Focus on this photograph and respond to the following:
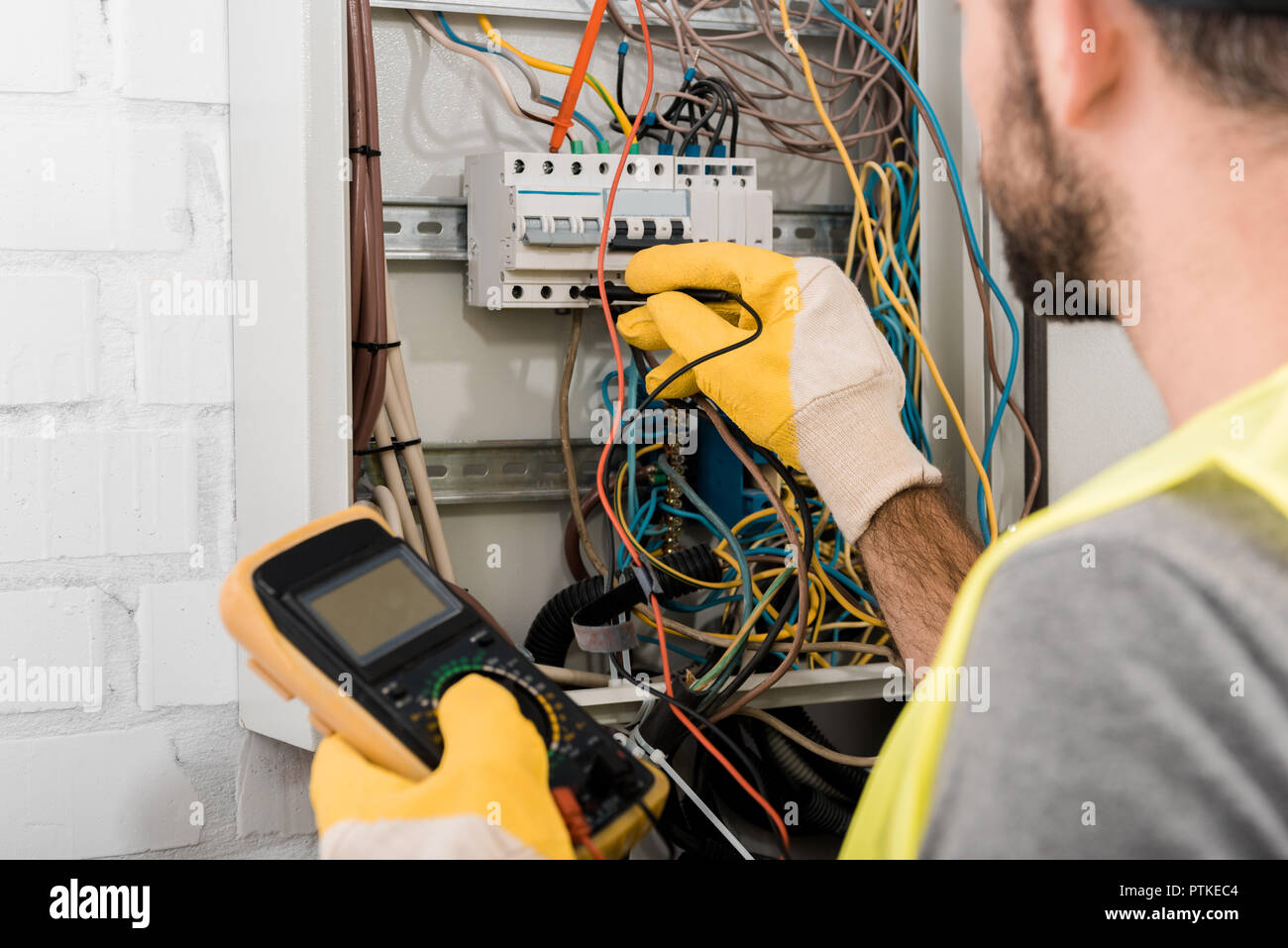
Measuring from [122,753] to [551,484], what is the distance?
56 cm

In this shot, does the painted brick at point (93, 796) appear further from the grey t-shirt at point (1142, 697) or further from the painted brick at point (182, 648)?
the grey t-shirt at point (1142, 697)

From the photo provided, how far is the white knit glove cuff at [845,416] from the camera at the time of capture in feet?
3.06

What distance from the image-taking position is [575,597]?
1.11m

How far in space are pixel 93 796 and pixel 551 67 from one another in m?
0.95

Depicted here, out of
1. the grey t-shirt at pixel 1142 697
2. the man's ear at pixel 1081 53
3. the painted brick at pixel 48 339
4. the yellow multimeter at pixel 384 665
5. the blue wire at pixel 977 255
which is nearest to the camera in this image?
the grey t-shirt at pixel 1142 697

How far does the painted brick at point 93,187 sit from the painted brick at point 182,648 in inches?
14.7

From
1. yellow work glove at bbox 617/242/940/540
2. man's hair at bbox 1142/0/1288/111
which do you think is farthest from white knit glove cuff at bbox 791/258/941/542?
man's hair at bbox 1142/0/1288/111

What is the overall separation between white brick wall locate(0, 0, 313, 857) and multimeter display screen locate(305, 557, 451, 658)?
52 cm

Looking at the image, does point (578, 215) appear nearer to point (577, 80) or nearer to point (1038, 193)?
point (577, 80)

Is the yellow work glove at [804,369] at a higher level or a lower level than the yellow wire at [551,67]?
lower

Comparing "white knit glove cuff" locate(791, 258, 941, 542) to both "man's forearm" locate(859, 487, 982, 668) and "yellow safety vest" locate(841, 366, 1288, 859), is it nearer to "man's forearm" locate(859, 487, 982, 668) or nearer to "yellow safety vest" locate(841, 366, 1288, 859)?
"man's forearm" locate(859, 487, 982, 668)

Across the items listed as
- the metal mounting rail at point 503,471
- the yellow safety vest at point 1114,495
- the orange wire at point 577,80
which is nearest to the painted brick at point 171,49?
the orange wire at point 577,80

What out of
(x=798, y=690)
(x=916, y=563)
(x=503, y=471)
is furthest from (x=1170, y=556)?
(x=503, y=471)

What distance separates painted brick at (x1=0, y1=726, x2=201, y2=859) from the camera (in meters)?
1.02
